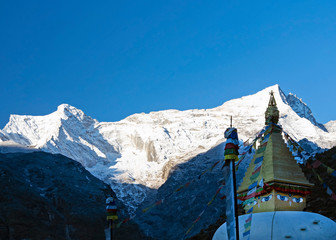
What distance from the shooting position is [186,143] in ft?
344

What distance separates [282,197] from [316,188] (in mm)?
11671

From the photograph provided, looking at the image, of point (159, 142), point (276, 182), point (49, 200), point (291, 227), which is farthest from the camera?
point (159, 142)

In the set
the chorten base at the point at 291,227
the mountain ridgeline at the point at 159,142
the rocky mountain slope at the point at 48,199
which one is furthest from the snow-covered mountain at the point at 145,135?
the chorten base at the point at 291,227

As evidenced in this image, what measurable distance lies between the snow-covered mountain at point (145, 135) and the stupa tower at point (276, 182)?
69170mm

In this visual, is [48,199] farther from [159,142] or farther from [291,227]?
[291,227]

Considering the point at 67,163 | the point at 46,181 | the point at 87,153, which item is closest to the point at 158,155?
the point at 87,153

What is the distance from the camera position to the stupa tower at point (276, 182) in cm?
1558

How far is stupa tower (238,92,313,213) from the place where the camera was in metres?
15.6

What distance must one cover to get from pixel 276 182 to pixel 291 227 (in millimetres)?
1810

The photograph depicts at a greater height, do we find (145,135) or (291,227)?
(145,135)

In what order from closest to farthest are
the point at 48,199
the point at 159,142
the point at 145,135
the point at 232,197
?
1. the point at 232,197
2. the point at 48,199
3. the point at 159,142
4. the point at 145,135

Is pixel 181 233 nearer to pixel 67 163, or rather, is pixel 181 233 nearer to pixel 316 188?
pixel 67 163

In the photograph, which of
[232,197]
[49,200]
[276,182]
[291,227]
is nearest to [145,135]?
[49,200]

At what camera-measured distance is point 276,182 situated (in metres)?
15.6
